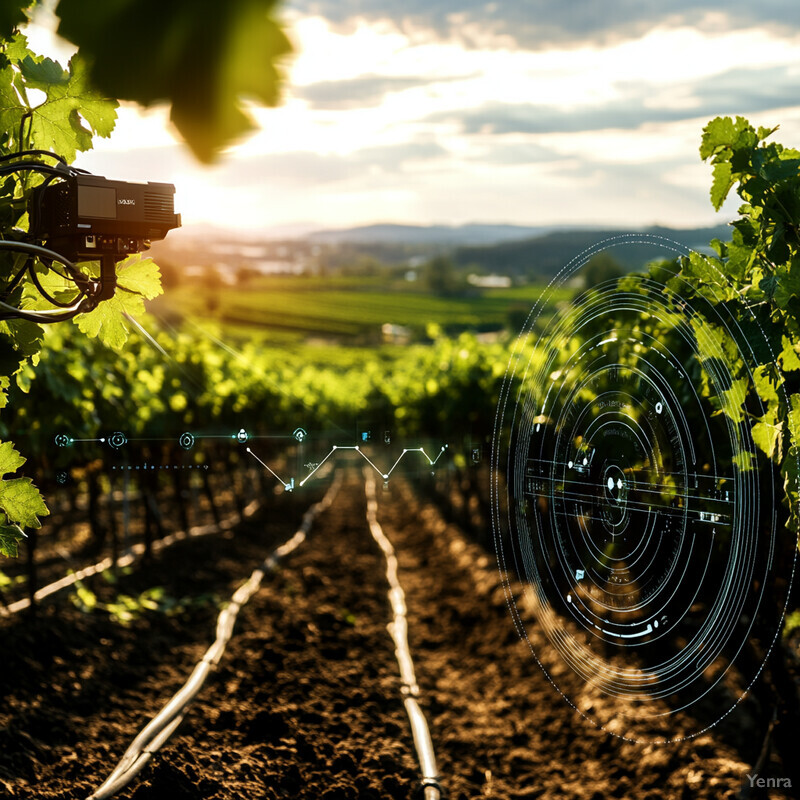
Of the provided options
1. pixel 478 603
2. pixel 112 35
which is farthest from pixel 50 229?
pixel 478 603

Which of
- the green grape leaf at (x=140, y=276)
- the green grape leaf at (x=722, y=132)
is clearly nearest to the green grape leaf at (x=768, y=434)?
the green grape leaf at (x=722, y=132)

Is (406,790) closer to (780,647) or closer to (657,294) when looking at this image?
(780,647)

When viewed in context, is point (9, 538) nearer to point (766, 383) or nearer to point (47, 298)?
point (47, 298)

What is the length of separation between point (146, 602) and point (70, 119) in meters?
7.70

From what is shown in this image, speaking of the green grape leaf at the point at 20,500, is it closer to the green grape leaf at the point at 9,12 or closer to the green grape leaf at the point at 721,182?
the green grape leaf at the point at 9,12

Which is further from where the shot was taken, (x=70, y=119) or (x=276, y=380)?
(x=276, y=380)

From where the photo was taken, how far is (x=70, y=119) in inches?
116

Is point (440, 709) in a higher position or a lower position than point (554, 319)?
lower

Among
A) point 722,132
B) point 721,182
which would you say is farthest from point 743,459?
point 722,132

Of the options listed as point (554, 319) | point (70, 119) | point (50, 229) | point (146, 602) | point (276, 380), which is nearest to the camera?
point (50, 229)

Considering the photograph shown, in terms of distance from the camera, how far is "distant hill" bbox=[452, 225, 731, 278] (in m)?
4.28

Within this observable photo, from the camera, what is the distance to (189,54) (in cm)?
50

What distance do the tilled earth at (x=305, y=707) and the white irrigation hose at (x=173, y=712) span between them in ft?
0.30
